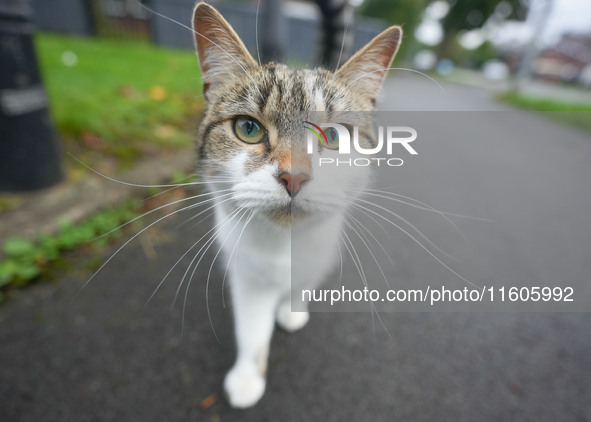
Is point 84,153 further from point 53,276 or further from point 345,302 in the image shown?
point 345,302

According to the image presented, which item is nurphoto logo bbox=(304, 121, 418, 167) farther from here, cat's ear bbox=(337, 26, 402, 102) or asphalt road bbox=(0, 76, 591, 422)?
cat's ear bbox=(337, 26, 402, 102)

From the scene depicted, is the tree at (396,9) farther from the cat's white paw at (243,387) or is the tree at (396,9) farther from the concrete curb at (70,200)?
the cat's white paw at (243,387)

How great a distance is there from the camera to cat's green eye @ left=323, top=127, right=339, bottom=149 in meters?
0.78

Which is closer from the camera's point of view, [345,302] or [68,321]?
[68,321]

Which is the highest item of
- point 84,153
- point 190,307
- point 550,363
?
point 84,153

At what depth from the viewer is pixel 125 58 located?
4.69 meters

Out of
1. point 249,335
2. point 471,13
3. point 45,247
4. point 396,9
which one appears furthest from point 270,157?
point 471,13

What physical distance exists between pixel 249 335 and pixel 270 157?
2.39ft

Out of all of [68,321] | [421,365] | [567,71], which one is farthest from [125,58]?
[567,71]

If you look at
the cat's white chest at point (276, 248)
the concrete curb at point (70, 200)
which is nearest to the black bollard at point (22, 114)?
the concrete curb at point (70, 200)

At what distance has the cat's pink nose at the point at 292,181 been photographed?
0.70 m

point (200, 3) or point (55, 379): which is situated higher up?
point (200, 3)

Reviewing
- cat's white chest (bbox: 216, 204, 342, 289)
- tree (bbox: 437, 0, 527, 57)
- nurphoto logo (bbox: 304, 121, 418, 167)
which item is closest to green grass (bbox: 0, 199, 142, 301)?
A: cat's white chest (bbox: 216, 204, 342, 289)

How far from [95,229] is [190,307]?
2.69ft
